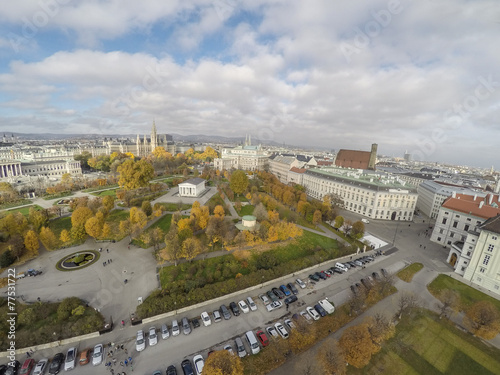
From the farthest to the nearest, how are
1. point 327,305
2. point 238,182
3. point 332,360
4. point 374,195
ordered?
point 238,182 < point 374,195 < point 327,305 < point 332,360

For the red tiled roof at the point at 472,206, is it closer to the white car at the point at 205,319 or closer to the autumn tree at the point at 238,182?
the autumn tree at the point at 238,182

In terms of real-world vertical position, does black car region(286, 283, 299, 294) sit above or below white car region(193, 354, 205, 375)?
above

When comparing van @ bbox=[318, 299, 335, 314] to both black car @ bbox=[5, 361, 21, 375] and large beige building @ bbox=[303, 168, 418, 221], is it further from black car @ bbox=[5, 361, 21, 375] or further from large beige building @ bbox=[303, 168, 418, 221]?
large beige building @ bbox=[303, 168, 418, 221]

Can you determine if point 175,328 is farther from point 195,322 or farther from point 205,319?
point 205,319

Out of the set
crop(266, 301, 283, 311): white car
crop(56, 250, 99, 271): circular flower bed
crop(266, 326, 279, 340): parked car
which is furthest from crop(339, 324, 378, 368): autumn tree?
crop(56, 250, 99, 271): circular flower bed

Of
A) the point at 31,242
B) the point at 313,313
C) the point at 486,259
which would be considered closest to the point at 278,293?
the point at 313,313

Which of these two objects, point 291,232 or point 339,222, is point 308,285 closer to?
point 291,232
